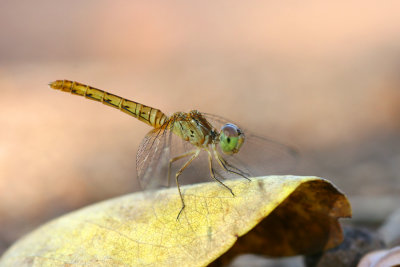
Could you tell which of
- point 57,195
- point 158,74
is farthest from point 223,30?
point 57,195

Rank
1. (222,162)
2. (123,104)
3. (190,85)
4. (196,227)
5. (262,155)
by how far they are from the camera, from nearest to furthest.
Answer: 1. (196,227)
2. (222,162)
3. (262,155)
4. (123,104)
5. (190,85)

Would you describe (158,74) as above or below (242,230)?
above

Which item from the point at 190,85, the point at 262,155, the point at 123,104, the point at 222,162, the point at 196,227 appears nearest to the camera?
the point at 196,227

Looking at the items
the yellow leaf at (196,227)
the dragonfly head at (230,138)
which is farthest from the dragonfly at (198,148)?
the yellow leaf at (196,227)

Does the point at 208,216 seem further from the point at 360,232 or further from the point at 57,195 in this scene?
the point at 57,195

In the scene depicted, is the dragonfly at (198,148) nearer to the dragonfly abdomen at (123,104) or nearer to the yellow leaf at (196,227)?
the dragonfly abdomen at (123,104)

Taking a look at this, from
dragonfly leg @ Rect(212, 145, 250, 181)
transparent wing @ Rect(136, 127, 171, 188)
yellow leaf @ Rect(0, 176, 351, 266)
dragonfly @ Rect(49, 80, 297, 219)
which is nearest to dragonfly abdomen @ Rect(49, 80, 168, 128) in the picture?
dragonfly @ Rect(49, 80, 297, 219)

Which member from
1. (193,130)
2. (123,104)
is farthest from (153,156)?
(123,104)

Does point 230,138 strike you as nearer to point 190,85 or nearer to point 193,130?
point 193,130
